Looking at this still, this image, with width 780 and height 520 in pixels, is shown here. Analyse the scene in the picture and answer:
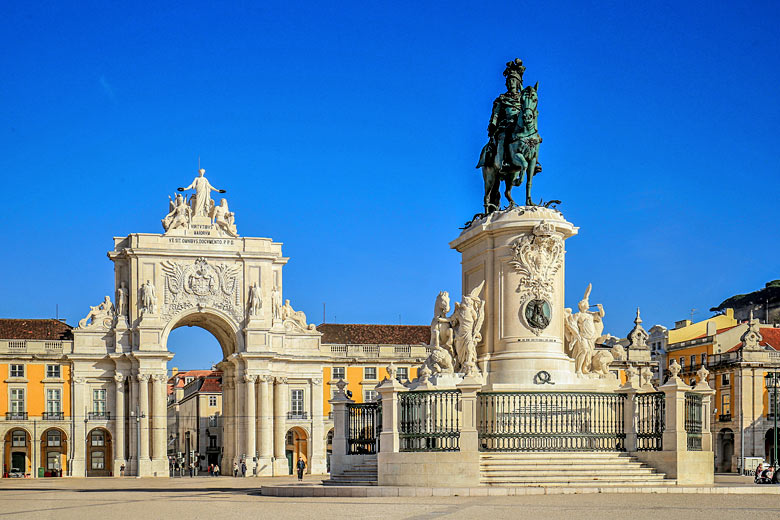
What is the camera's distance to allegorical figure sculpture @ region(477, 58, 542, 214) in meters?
24.4

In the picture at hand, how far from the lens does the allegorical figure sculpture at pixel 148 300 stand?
228 feet

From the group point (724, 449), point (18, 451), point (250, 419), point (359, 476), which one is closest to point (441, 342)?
point (359, 476)

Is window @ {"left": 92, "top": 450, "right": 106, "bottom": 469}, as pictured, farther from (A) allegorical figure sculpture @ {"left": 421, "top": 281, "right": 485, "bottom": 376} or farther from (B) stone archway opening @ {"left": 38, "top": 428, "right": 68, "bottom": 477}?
(A) allegorical figure sculpture @ {"left": 421, "top": 281, "right": 485, "bottom": 376}

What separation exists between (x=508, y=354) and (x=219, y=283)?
49400 mm

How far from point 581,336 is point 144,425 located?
48.6 m

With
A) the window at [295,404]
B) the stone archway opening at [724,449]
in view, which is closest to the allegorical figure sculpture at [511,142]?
the window at [295,404]

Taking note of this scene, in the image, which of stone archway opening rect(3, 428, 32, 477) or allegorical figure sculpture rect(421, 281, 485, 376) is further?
stone archway opening rect(3, 428, 32, 477)

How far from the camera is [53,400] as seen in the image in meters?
71.0

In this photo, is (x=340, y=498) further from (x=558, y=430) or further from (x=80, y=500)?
(x=80, y=500)

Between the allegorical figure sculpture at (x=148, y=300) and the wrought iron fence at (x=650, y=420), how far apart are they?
5032 cm

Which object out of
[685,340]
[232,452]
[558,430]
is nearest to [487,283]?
[558,430]

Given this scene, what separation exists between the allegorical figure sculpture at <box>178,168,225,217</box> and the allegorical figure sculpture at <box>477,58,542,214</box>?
48.4m

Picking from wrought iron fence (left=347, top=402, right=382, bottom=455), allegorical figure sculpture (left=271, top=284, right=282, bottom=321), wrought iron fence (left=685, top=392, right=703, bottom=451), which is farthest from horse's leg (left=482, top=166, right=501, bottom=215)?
allegorical figure sculpture (left=271, top=284, right=282, bottom=321)

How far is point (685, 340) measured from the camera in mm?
81562
